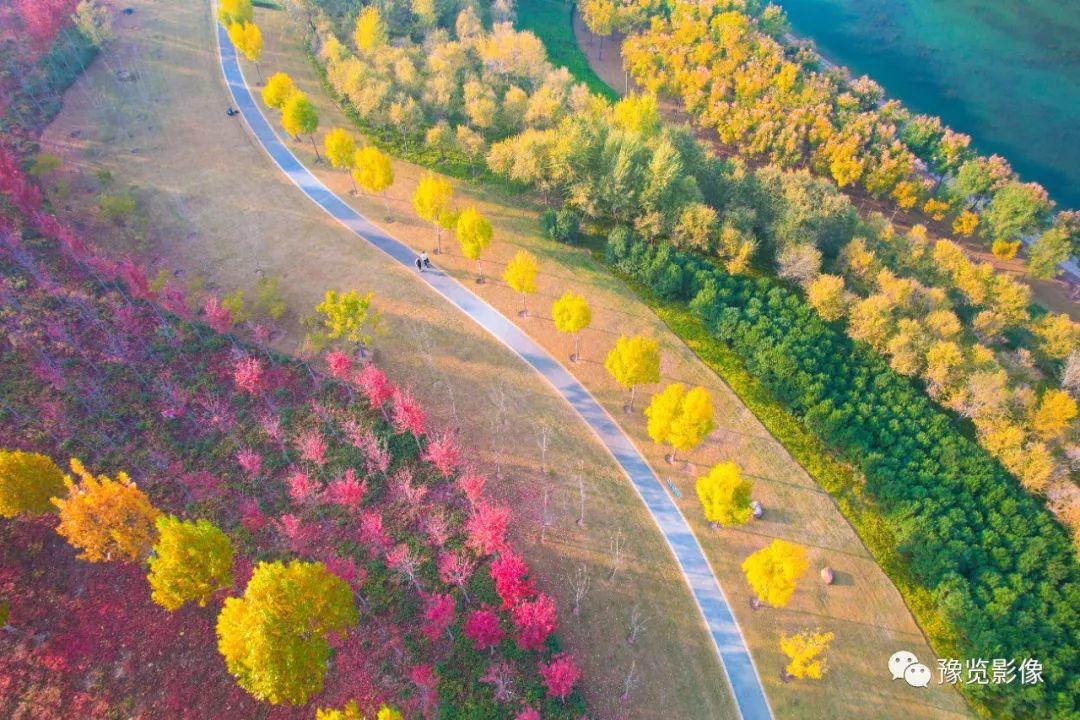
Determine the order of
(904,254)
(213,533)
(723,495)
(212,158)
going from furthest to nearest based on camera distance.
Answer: (212,158)
(904,254)
(723,495)
(213,533)

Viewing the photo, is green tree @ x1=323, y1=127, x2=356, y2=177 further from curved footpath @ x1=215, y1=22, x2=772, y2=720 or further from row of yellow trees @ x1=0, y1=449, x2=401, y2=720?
row of yellow trees @ x1=0, y1=449, x2=401, y2=720

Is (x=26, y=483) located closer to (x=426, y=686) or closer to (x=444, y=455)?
(x=444, y=455)

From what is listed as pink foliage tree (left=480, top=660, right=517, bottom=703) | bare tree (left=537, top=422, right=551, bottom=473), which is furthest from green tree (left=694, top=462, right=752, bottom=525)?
pink foliage tree (left=480, top=660, right=517, bottom=703)

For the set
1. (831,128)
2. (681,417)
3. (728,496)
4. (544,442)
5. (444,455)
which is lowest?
(444,455)

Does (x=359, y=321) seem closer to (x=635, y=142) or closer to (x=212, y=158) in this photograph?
(x=635, y=142)

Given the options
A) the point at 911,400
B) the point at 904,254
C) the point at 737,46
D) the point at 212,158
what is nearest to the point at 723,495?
the point at 911,400

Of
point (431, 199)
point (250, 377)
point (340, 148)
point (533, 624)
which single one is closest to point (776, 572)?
point (533, 624)
